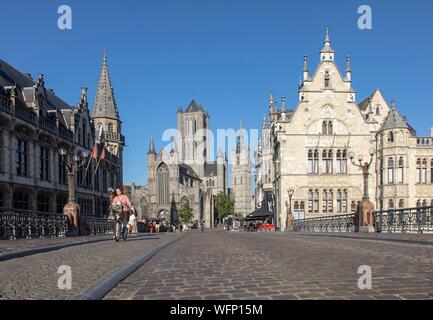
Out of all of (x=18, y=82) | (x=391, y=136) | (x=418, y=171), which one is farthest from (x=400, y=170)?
(x=18, y=82)

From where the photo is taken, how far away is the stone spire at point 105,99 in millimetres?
61869

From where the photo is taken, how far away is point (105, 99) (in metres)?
62.7

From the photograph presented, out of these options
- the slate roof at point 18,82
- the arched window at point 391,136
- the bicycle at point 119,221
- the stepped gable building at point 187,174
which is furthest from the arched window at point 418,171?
the stepped gable building at point 187,174

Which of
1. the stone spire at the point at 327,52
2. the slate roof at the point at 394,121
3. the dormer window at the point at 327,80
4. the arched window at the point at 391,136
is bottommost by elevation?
the arched window at the point at 391,136

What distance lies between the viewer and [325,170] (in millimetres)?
42812

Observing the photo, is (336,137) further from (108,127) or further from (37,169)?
(108,127)

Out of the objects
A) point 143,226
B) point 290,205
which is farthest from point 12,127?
point 143,226

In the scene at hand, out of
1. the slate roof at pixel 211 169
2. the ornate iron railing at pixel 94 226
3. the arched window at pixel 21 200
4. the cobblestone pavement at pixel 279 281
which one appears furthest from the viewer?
the slate roof at pixel 211 169

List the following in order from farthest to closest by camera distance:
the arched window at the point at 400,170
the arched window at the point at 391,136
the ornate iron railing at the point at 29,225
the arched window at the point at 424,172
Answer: the arched window at the point at 391,136, the arched window at the point at 424,172, the arched window at the point at 400,170, the ornate iron railing at the point at 29,225

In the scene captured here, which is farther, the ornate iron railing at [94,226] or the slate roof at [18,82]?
the slate roof at [18,82]

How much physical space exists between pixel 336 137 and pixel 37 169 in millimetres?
27210

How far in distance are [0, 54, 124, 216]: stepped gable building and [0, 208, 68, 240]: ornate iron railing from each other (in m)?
3.50

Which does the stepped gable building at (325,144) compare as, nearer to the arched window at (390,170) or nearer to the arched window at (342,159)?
the arched window at (342,159)

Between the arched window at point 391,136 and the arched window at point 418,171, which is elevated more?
the arched window at point 391,136
